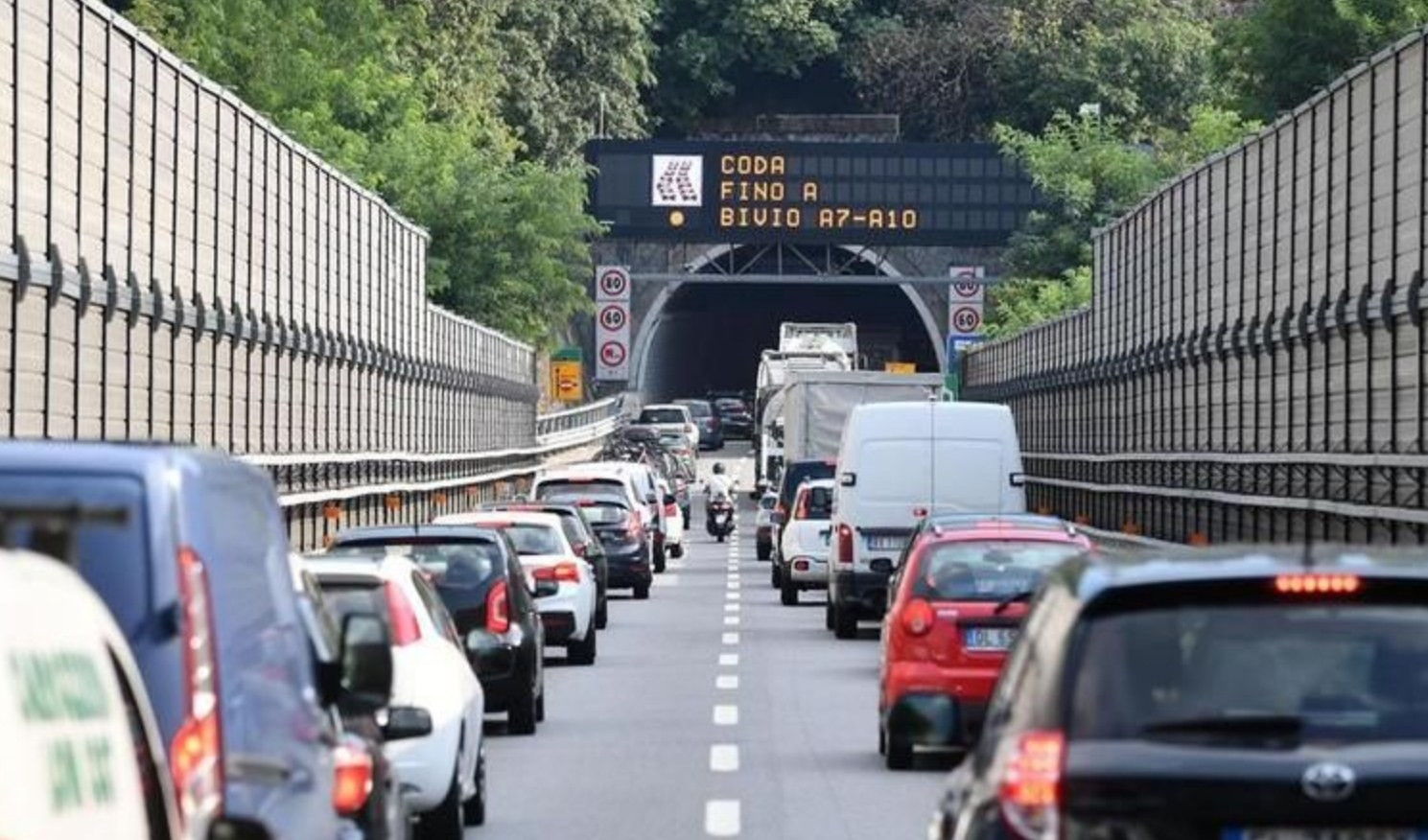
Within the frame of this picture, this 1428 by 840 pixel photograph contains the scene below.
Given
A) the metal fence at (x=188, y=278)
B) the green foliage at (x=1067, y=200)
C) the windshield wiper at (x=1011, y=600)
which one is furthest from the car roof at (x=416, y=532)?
the green foliage at (x=1067, y=200)

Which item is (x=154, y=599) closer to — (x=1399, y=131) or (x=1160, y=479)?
(x=1399, y=131)

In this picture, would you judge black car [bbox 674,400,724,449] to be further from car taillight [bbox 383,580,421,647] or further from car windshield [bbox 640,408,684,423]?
car taillight [bbox 383,580,421,647]

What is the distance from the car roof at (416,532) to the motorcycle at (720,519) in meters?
51.1

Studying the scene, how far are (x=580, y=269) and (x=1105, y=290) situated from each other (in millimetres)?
44546

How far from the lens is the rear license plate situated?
1417 inches

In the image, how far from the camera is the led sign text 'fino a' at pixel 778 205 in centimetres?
10781

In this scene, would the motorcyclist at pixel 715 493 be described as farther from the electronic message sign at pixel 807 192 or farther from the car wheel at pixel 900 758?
the car wheel at pixel 900 758

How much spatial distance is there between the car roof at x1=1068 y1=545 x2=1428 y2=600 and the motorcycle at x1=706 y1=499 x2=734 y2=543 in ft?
215

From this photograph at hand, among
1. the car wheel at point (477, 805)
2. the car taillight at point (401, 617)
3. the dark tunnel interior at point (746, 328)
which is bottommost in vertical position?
the car wheel at point (477, 805)

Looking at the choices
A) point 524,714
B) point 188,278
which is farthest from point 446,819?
point 188,278

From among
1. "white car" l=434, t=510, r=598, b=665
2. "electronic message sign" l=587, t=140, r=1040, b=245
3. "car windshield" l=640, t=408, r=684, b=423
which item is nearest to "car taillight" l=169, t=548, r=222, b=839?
"white car" l=434, t=510, r=598, b=665

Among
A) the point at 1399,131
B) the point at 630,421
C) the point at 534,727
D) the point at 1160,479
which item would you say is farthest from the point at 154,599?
the point at 630,421

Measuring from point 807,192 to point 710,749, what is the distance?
8606cm

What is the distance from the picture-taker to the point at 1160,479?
49281 millimetres
